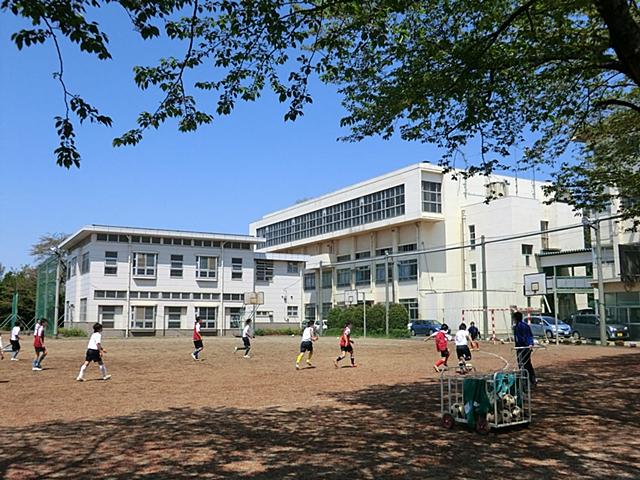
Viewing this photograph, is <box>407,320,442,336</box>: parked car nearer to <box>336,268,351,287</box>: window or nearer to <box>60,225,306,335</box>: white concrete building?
<box>60,225,306,335</box>: white concrete building

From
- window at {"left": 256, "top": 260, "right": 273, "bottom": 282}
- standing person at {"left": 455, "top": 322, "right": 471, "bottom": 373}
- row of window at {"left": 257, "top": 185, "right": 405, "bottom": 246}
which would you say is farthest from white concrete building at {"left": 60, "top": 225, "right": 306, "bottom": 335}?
standing person at {"left": 455, "top": 322, "right": 471, "bottom": 373}

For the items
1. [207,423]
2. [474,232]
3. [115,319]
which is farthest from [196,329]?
[474,232]

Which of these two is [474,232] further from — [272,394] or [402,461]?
[402,461]

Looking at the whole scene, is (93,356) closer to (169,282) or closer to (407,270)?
(169,282)

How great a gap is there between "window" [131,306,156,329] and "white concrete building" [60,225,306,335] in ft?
0.26

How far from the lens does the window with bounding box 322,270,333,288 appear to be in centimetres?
6818

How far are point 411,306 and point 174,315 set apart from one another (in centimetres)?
2142

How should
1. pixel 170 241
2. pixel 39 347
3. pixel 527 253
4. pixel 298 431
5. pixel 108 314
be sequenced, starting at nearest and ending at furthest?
pixel 298 431, pixel 39 347, pixel 108 314, pixel 527 253, pixel 170 241

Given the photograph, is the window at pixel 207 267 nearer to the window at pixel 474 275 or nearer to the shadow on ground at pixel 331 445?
the window at pixel 474 275

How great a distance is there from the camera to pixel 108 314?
4975 centimetres

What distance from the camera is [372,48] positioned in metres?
9.31

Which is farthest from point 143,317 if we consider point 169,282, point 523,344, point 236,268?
point 523,344

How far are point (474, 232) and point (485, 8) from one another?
154 ft

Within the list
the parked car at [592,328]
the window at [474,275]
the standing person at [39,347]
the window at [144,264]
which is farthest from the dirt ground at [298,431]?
the window at [474,275]
